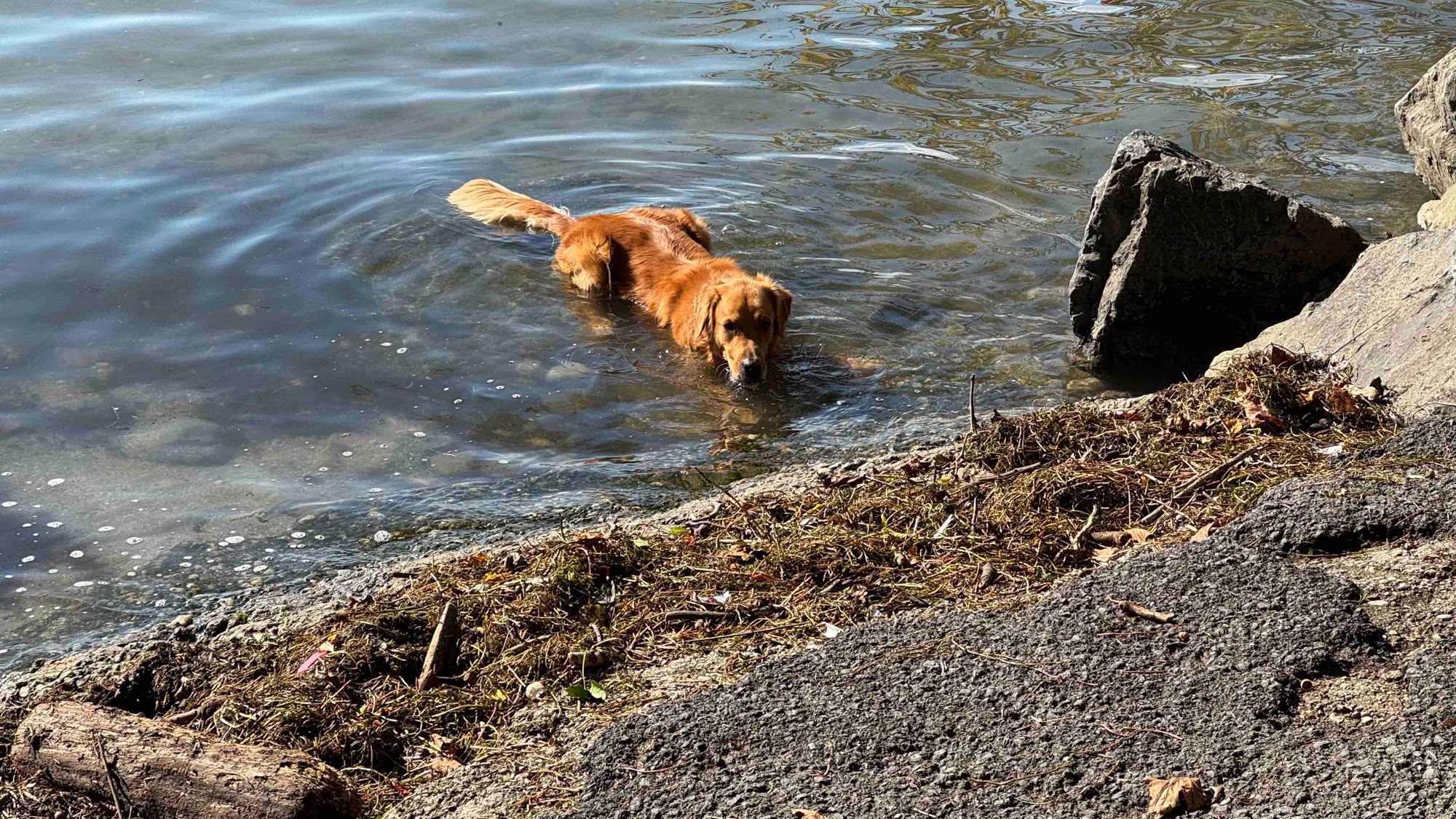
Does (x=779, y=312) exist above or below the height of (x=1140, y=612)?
below

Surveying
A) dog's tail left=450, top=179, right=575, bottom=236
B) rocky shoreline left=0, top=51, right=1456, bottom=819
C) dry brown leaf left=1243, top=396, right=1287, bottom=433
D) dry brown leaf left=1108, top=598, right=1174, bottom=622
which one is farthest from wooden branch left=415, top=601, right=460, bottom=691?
dog's tail left=450, top=179, right=575, bottom=236

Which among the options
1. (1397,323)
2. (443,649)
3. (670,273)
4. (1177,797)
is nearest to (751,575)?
(443,649)

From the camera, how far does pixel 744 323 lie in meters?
6.94

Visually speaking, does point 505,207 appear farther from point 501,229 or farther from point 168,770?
point 168,770

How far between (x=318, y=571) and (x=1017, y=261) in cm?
484

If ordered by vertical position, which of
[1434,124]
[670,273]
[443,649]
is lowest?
[443,649]

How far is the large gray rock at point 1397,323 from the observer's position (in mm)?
4828

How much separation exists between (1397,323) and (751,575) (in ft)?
9.58

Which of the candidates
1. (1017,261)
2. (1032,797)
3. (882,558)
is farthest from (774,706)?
(1017,261)

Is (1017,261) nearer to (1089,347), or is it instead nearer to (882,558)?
(1089,347)

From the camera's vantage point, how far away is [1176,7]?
13.6 meters

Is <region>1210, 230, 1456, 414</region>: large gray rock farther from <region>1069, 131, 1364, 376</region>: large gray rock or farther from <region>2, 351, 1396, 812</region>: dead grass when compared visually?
<region>1069, 131, 1364, 376</region>: large gray rock

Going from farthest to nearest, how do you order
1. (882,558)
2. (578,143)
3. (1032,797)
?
(578,143), (882,558), (1032,797)

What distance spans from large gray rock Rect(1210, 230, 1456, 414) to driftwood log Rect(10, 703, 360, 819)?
3900 millimetres
